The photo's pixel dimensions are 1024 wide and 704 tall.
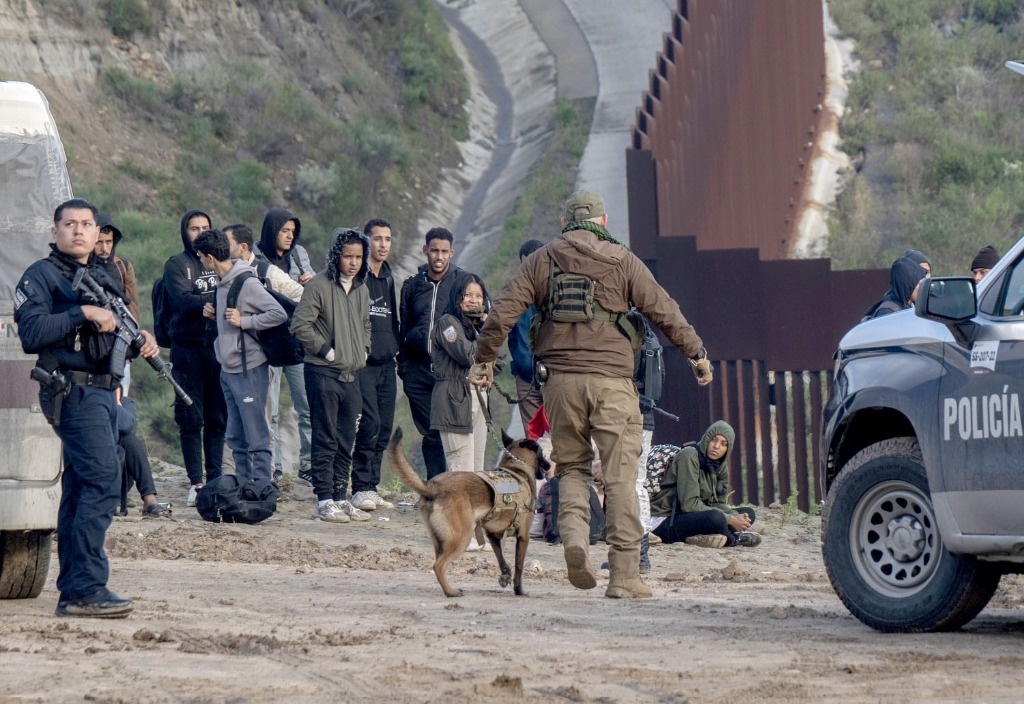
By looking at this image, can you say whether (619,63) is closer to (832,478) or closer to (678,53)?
(678,53)

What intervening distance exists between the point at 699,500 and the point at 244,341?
354 centimetres

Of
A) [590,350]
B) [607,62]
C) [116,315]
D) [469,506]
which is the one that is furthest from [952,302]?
[607,62]

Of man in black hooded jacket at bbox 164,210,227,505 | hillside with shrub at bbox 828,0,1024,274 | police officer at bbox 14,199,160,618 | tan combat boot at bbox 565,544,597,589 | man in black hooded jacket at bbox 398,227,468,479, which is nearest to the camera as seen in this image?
police officer at bbox 14,199,160,618

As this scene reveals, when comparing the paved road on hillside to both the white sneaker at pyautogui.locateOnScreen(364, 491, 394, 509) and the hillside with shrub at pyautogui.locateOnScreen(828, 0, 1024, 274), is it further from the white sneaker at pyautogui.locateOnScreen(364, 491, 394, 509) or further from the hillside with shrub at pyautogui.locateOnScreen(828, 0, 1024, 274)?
the white sneaker at pyautogui.locateOnScreen(364, 491, 394, 509)

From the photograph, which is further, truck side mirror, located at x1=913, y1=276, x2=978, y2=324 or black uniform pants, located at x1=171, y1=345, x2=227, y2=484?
black uniform pants, located at x1=171, y1=345, x2=227, y2=484

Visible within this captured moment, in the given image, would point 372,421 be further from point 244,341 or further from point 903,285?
point 903,285

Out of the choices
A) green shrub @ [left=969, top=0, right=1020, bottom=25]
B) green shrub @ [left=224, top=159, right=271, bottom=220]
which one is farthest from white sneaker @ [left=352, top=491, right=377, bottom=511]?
green shrub @ [left=969, top=0, right=1020, bottom=25]

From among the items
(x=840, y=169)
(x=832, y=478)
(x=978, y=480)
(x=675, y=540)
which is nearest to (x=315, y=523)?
(x=675, y=540)

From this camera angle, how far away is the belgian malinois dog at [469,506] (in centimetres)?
802

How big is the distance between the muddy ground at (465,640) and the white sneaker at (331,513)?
130cm

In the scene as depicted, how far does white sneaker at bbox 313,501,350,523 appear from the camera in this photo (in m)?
11.3

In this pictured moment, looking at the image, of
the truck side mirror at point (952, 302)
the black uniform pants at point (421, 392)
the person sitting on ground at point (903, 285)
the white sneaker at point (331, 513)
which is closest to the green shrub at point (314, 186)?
the black uniform pants at point (421, 392)

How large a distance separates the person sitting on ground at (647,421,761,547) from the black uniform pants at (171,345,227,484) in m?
3.44

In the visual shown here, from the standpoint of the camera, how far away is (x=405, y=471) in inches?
313
